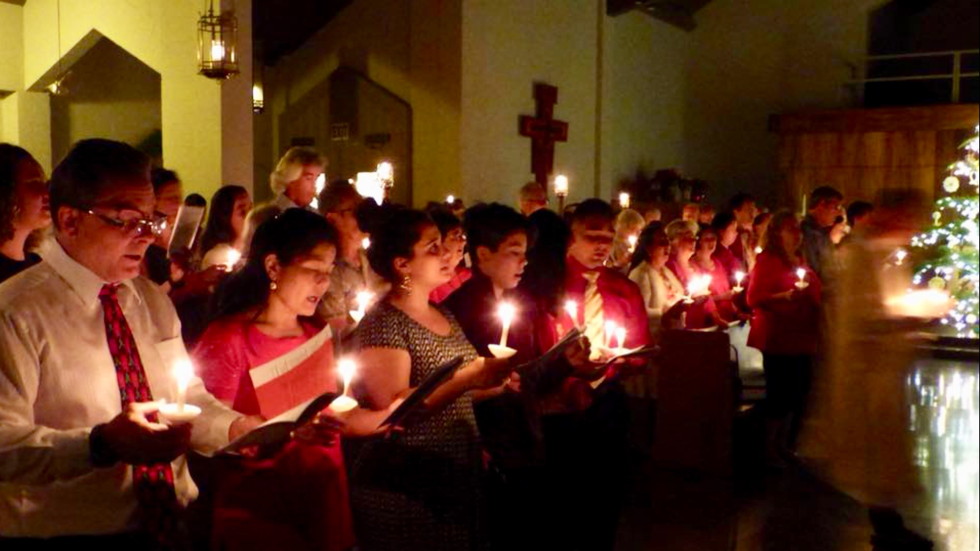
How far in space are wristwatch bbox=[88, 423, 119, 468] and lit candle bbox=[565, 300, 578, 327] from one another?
2456 millimetres

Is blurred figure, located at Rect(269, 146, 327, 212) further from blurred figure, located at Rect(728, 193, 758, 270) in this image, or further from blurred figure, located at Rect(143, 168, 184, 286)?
blurred figure, located at Rect(728, 193, 758, 270)

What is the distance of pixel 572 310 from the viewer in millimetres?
4336

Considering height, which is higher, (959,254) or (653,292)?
(959,254)

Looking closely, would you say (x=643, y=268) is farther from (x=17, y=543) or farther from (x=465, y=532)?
(x=17, y=543)

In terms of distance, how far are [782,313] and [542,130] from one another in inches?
265

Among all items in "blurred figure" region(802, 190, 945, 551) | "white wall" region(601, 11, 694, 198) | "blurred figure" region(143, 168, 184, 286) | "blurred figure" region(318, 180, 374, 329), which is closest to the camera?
"blurred figure" region(802, 190, 945, 551)

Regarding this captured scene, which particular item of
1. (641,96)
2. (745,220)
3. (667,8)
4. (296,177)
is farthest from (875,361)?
(667,8)

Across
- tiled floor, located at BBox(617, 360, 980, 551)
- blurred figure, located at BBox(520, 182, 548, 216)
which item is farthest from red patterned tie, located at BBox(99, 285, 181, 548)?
blurred figure, located at BBox(520, 182, 548, 216)

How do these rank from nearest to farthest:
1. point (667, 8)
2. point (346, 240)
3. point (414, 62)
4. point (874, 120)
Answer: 1. point (346, 240)
2. point (414, 62)
3. point (874, 120)
4. point (667, 8)

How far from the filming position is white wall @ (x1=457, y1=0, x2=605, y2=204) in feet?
37.7

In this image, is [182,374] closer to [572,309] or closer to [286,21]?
[572,309]

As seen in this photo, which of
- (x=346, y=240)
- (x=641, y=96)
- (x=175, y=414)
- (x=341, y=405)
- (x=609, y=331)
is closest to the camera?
(x=175, y=414)

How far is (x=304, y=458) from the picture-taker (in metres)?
2.78

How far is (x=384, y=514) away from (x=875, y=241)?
200cm
